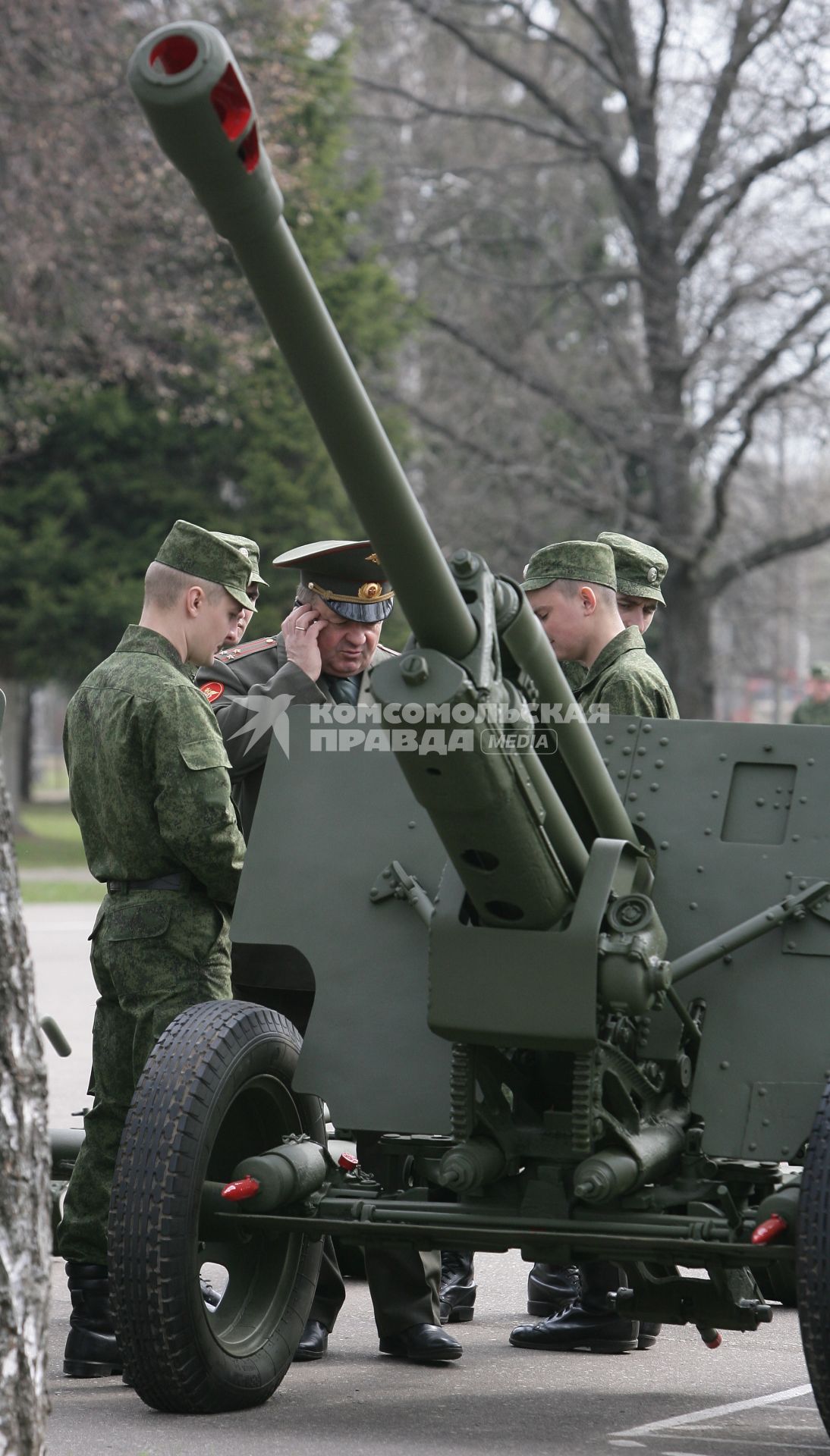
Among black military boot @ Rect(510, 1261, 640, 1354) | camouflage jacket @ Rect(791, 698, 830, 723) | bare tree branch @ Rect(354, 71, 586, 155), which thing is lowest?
black military boot @ Rect(510, 1261, 640, 1354)

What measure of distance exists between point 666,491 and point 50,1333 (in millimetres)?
16287

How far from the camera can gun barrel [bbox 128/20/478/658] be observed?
2998 mm

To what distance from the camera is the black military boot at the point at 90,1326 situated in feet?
17.0

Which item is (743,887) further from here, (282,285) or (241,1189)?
(282,285)

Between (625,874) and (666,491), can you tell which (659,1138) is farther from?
(666,491)

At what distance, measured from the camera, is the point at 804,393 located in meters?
→ 19.9

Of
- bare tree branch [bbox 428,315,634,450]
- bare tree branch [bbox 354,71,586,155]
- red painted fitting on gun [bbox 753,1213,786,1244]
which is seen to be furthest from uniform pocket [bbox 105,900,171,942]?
bare tree branch [bbox 354,71,586,155]

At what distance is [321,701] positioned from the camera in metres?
5.91

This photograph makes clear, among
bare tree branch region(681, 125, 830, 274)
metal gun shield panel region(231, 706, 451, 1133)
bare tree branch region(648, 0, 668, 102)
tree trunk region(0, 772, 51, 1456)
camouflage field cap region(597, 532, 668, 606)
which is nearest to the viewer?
tree trunk region(0, 772, 51, 1456)

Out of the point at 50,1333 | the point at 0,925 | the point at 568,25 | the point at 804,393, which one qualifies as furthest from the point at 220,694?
the point at 568,25

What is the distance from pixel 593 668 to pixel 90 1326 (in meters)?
2.15

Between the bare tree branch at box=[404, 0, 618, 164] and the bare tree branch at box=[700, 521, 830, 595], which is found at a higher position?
the bare tree branch at box=[404, 0, 618, 164]

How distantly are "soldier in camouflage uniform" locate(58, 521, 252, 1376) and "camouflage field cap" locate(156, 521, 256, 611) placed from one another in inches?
0.6

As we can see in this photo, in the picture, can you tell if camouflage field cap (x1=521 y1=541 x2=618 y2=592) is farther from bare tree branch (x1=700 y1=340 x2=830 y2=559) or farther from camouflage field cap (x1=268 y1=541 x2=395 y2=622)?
bare tree branch (x1=700 y1=340 x2=830 y2=559)
